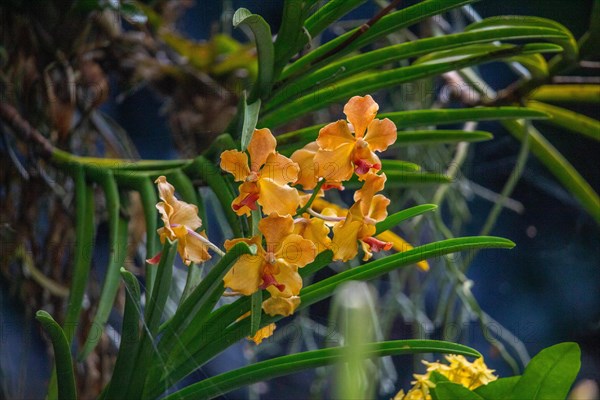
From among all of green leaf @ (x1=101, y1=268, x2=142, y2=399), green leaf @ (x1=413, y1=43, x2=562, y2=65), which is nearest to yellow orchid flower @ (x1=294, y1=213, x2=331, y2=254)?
green leaf @ (x1=101, y1=268, x2=142, y2=399)

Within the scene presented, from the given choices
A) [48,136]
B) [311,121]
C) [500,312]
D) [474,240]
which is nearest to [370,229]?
[474,240]

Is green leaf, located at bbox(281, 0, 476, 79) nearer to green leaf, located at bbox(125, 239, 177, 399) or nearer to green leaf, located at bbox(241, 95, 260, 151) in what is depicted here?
green leaf, located at bbox(241, 95, 260, 151)

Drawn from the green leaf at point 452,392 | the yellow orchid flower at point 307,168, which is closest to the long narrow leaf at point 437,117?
the yellow orchid flower at point 307,168

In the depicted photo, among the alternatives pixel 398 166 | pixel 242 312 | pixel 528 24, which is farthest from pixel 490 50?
pixel 242 312

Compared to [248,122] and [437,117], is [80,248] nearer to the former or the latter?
[248,122]

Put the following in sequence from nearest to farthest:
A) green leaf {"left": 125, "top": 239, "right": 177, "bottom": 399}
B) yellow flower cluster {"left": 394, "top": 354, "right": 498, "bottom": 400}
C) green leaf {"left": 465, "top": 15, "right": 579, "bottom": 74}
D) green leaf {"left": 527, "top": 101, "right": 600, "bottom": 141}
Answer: green leaf {"left": 125, "top": 239, "right": 177, "bottom": 399} → yellow flower cluster {"left": 394, "top": 354, "right": 498, "bottom": 400} → green leaf {"left": 465, "top": 15, "right": 579, "bottom": 74} → green leaf {"left": 527, "top": 101, "right": 600, "bottom": 141}

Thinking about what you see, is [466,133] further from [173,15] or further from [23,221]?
[173,15]

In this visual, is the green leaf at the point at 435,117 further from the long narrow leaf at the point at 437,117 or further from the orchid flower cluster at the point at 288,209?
the orchid flower cluster at the point at 288,209
